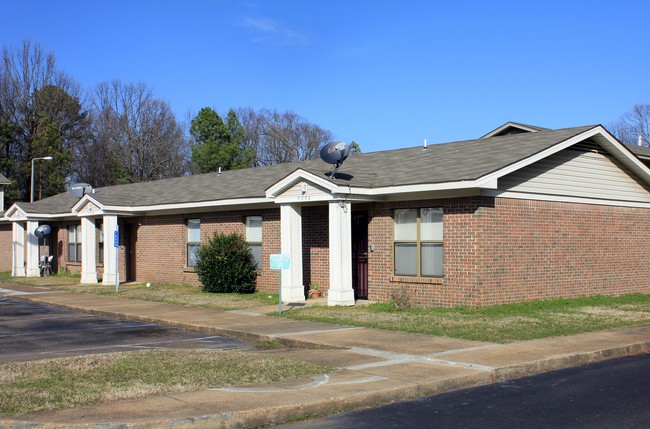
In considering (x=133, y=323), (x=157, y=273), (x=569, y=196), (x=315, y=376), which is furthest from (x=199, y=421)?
(x=157, y=273)

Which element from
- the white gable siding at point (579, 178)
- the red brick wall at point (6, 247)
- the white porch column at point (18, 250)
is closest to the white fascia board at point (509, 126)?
the white gable siding at point (579, 178)

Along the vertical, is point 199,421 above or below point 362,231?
below

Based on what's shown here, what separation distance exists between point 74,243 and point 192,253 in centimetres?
858

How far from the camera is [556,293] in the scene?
17875mm

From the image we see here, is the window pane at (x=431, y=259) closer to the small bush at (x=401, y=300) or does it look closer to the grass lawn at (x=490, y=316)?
the small bush at (x=401, y=300)

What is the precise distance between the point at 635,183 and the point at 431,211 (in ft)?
24.7

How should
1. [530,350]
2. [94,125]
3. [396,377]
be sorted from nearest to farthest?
[396,377], [530,350], [94,125]

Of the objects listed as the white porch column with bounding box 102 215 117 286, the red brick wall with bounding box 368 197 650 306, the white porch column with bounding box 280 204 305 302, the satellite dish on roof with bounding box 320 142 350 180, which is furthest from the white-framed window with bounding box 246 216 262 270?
the white porch column with bounding box 102 215 117 286

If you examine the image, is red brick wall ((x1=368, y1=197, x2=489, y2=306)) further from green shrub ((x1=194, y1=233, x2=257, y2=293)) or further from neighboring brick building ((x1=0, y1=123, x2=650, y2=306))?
green shrub ((x1=194, y1=233, x2=257, y2=293))

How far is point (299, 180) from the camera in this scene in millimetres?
18203

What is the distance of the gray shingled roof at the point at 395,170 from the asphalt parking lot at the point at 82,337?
5702mm

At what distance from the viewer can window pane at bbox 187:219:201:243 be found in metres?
24.4

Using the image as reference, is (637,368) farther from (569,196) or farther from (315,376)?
(569,196)

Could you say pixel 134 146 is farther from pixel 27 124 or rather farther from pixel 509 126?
pixel 509 126
